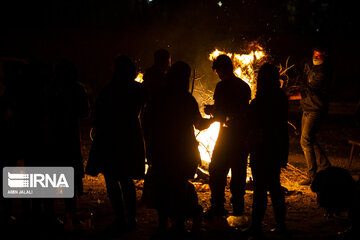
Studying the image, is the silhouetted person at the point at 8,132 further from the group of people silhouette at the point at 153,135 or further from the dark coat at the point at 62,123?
the dark coat at the point at 62,123

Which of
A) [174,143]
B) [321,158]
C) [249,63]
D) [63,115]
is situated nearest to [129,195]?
[174,143]

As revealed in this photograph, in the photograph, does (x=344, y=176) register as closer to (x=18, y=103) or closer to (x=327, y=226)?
(x=327, y=226)

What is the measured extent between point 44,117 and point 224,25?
1200 centimetres

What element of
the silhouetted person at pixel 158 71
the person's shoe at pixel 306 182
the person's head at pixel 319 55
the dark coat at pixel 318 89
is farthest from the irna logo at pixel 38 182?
the person's head at pixel 319 55

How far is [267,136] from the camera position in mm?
5297

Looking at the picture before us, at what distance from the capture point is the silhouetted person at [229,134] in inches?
227

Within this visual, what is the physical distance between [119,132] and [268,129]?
6.01 feet

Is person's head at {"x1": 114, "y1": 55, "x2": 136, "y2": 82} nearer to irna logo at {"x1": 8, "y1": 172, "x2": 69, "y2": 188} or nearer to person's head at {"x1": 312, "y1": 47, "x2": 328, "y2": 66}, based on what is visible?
irna logo at {"x1": 8, "y1": 172, "x2": 69, "y2": 188}

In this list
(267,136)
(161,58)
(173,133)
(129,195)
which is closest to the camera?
(173,133)

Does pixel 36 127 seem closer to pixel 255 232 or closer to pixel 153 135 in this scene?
pixel 153 135

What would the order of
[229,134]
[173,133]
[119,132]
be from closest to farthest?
[173,133], [119,132], [229,134]

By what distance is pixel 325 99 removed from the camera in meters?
7.76

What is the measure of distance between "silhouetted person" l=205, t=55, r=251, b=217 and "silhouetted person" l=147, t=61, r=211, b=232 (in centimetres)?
57

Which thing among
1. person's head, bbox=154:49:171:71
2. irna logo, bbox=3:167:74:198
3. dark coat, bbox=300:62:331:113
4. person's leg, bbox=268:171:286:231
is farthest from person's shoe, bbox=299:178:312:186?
irna logo, bbox=3:167:74:198
